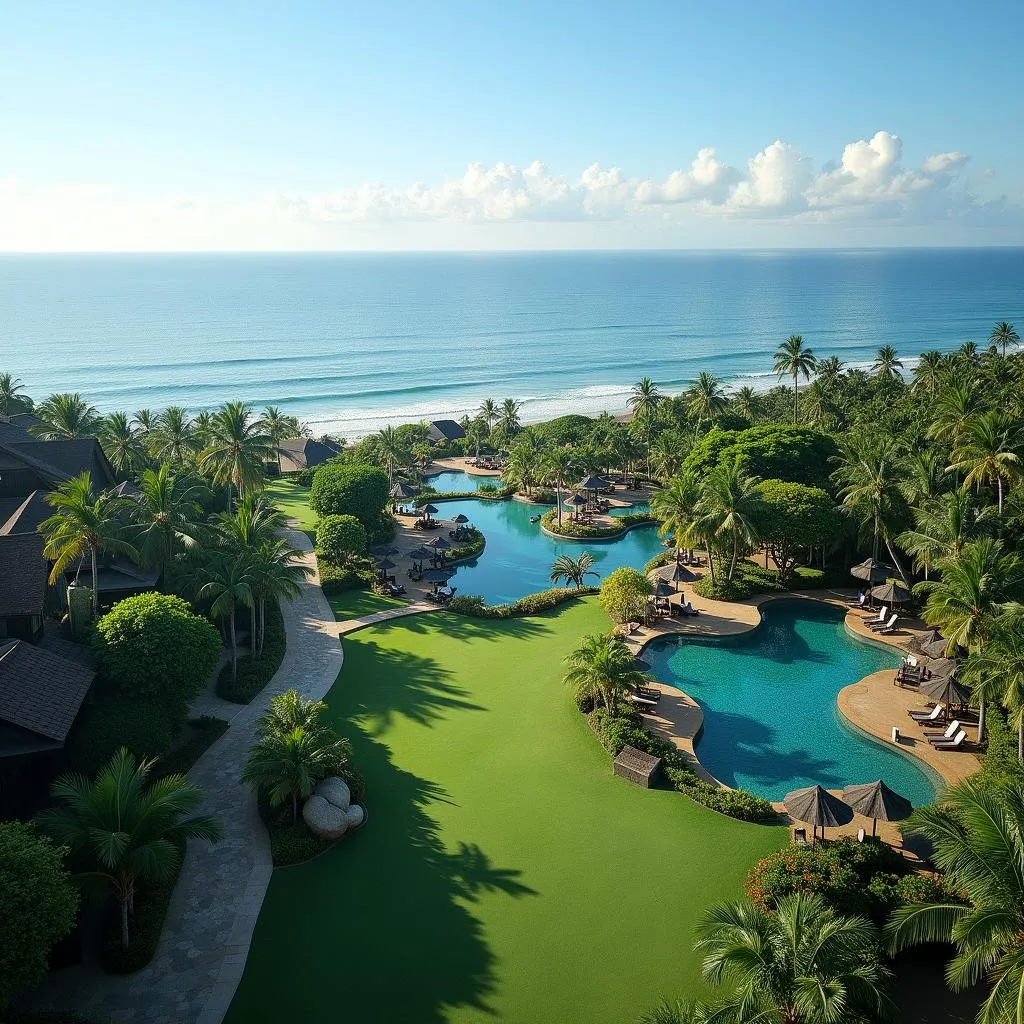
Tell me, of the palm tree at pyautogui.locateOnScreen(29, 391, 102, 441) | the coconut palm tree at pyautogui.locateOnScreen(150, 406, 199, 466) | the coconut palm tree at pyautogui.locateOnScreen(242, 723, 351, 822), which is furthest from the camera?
the coconut palm tree at pyautogui.locateOnScreen(150, 406, 199, 466)

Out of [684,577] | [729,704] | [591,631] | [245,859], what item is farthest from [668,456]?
[245,859]

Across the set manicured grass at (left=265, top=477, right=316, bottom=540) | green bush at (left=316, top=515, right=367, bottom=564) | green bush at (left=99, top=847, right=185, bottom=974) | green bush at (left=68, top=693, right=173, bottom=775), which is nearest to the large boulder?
green bush at (left=99, top=847, right=185, bottom=974)

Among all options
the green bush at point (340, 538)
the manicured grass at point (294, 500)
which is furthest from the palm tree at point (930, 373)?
the manicured grass at point (294, 500)

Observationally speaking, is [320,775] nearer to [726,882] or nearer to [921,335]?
[726,882]

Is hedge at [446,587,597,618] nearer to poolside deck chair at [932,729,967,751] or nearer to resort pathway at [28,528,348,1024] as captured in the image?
resort pathway at [28,528,348,1024]

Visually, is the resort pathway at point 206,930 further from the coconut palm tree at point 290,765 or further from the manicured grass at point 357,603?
the manicured grass at point 357,603

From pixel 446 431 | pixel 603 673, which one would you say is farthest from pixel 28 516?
pixel 446 431
